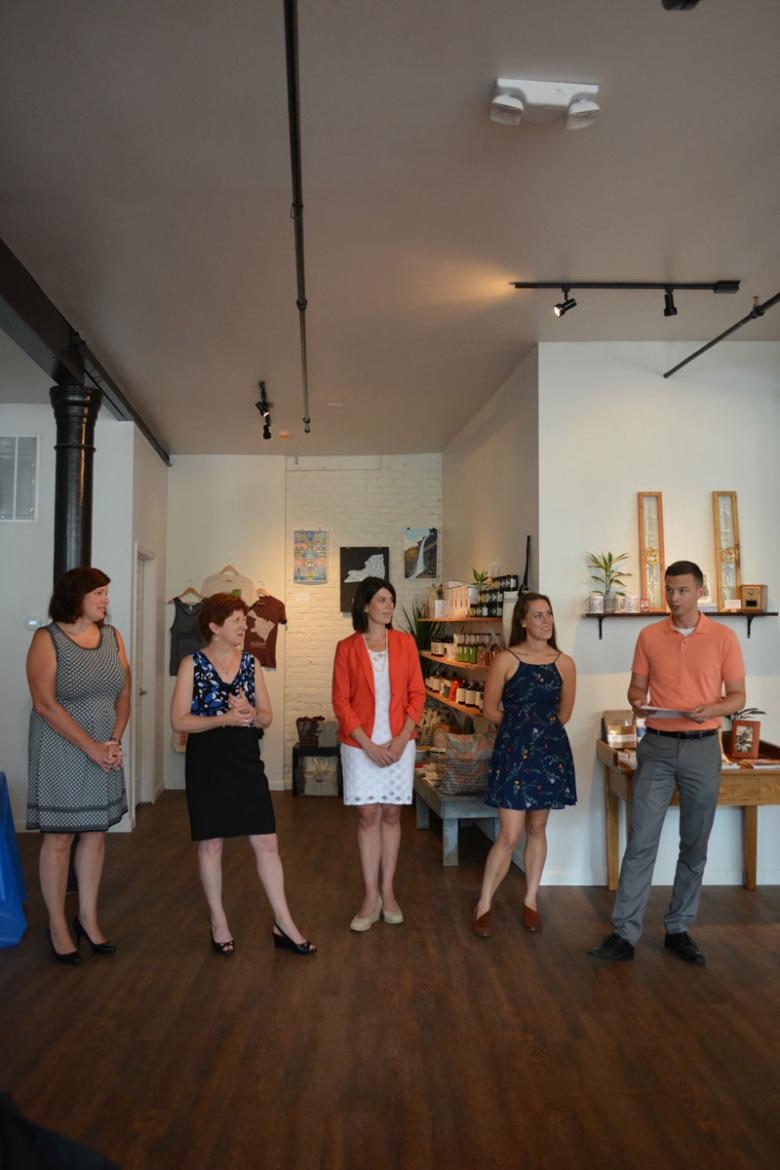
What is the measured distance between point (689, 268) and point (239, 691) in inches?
114

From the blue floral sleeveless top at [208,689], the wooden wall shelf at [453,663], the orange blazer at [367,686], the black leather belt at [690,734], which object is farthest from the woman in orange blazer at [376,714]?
the wooden wall shelf at [453,663]

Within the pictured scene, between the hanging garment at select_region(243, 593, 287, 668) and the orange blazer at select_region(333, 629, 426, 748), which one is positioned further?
the hanging garment at select_region(243, 593, 287, 668)

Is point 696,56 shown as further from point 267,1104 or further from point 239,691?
point 267,1104

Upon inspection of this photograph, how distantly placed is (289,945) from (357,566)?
211 inches

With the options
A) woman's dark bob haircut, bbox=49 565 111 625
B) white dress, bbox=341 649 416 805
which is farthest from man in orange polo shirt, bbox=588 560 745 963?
woman's dark bob haircut, bbox=49 565 111 625

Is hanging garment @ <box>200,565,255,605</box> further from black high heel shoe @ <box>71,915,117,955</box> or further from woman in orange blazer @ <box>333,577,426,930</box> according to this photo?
black high heel shoe @ <box>71,915,117,955</box>

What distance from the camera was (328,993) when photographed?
12.2 feet

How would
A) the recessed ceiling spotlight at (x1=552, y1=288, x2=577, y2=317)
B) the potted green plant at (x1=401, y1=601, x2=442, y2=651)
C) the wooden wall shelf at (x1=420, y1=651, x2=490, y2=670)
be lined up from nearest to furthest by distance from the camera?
the recessed ceiling spotlight at (x1=552, y1=288, x2=577, y2=317), the wooden wall shelf at (x1=420, y1=651, x2=490, y2=670), the potted green plant at (x1=401, y1=601, x2=442, y2=651)

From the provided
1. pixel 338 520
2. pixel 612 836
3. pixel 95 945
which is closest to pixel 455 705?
pixel 612 836

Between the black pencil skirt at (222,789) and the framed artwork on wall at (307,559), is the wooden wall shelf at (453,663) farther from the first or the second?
the black pencil skirt at (222,789)

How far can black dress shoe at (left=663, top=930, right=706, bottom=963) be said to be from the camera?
13.3 ft

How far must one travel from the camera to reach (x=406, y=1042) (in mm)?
3270

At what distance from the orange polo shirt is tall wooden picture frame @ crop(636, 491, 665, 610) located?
3.97 feet

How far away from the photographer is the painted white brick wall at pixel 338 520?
914 cm
